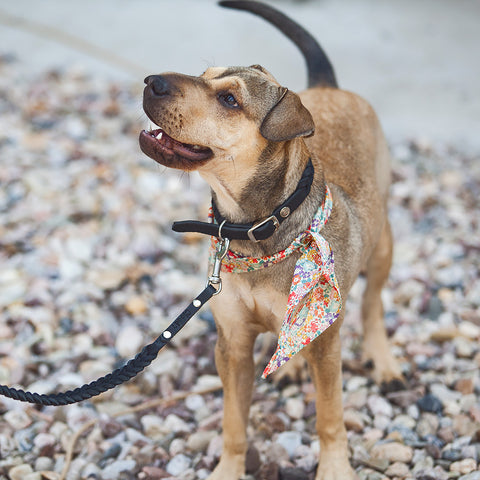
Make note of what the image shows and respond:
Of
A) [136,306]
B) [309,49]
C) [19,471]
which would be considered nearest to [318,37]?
[309,49]

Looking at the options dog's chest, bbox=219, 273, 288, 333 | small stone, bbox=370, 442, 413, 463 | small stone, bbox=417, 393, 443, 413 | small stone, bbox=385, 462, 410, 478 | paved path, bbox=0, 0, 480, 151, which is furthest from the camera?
paved path, bbox=0, 0, 480, 151

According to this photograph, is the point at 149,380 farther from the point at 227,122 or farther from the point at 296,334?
the point at 227,122

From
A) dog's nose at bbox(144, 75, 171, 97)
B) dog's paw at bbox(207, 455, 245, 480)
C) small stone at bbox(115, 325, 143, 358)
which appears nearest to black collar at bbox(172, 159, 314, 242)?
dog's nose at bbox(144, 75, 171, 97)

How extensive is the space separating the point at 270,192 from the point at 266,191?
0.06ft

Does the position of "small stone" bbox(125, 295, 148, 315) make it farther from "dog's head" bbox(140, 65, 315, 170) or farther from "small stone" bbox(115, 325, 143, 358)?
"dog's head" bbox(140, 65, 315, 170)

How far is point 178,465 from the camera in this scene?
3117 mm

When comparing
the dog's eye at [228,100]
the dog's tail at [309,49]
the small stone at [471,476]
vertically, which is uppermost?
the dog's tail at [309,49]

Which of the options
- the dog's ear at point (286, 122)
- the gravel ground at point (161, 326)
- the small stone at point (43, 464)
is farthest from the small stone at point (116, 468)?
the dog's ear at point (286, 122)

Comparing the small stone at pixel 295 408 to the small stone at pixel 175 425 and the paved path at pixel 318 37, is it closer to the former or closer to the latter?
the small stone at pixel 175 425

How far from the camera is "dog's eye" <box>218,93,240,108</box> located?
2416 millimetres

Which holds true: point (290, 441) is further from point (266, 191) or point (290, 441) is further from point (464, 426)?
point (266, 191)

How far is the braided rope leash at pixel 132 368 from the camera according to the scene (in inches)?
95.5

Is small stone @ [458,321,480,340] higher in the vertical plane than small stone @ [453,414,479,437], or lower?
higher

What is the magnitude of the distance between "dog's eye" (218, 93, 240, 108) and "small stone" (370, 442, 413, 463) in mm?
1808
